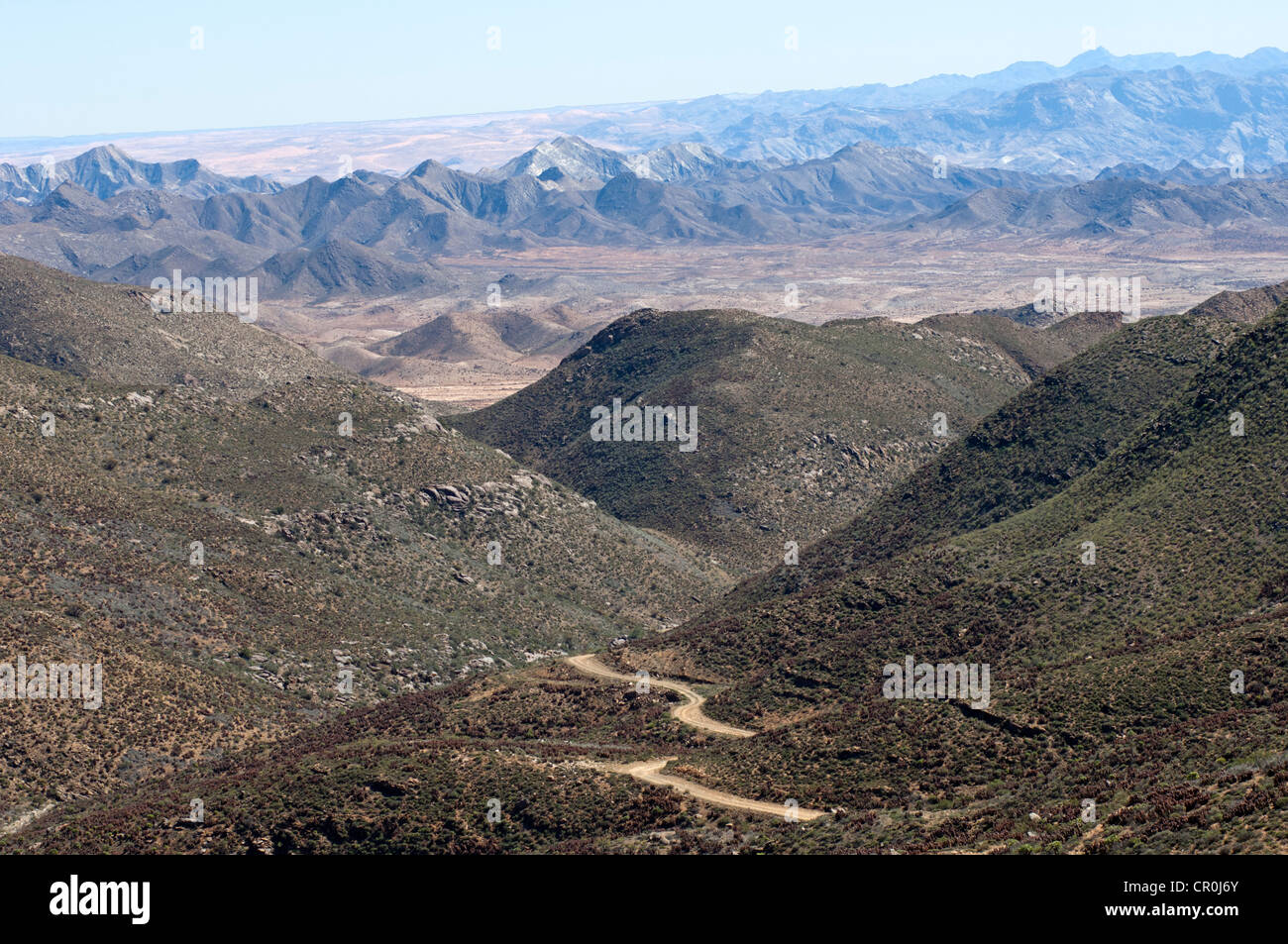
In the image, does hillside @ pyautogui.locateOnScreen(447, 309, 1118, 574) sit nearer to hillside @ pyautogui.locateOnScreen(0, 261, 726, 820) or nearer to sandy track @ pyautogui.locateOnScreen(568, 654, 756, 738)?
hillside @ pyautogui.locateOnScreen(0, 261, 726, 820)

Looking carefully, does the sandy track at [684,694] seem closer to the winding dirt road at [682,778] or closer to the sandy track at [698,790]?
the winding dirt road at [682,778]

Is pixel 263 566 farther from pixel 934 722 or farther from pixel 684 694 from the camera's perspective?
pixel 934 722

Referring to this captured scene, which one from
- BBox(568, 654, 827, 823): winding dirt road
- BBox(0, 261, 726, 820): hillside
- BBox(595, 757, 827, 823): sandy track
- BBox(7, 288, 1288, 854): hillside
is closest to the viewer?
BBox(7, 288, 1288, 854): hillside

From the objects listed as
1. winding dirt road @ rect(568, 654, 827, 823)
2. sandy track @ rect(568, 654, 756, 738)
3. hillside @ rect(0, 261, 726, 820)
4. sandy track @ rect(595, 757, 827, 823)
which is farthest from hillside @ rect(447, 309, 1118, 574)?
sandy track @ rect(595, 757, 827, 823)

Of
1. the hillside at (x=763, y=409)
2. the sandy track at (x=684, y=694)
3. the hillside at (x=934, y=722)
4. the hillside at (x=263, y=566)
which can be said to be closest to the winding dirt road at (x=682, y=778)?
the sandy track at (x=684, y=694)

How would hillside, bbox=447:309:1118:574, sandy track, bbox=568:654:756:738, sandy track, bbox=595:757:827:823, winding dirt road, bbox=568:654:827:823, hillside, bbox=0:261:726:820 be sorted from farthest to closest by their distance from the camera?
hillside, bbox=447:309:1118:574, hillside, bbox=0:261:726:820, sandy track, bbox=568:654:756:738, winding dirt road, bbox=568:654:827:823, sandy track, bbox=595:757:827:823

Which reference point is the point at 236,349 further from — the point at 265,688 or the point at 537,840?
the point at 537,840

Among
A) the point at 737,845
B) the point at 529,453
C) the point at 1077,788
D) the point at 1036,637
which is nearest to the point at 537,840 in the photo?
the point at 737,845
